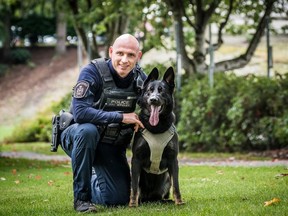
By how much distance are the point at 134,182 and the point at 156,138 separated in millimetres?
507

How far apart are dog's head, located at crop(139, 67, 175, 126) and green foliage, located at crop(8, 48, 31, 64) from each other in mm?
35800

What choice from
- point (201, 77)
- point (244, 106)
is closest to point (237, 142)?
point (244, 106)

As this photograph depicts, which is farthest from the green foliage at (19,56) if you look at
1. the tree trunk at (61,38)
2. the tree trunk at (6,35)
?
the tree trunk at (61,38)

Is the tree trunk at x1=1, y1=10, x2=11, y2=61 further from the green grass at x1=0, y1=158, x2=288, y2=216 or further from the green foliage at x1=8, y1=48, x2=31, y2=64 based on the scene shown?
the green grass at x1=0, y1=158, x2=288, y2=216

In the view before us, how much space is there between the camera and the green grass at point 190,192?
18.3ft

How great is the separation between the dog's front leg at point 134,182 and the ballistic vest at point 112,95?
638 mm

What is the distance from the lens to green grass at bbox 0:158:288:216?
18.3 feet

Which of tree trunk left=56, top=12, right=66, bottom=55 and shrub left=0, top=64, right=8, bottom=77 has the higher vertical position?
tree trunk left=56, top=12, right=66, bottom=55

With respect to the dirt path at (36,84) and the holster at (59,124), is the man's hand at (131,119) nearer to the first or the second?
the holster at (59,124)

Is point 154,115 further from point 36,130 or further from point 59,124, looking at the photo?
point 36,130

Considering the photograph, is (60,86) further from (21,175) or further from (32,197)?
(32,197)

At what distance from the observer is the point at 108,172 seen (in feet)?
20.7

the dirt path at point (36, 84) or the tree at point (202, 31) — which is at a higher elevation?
the tree at point (202, 31)

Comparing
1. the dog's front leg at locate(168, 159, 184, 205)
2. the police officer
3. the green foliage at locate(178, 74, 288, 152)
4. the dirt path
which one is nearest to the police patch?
the police officer
